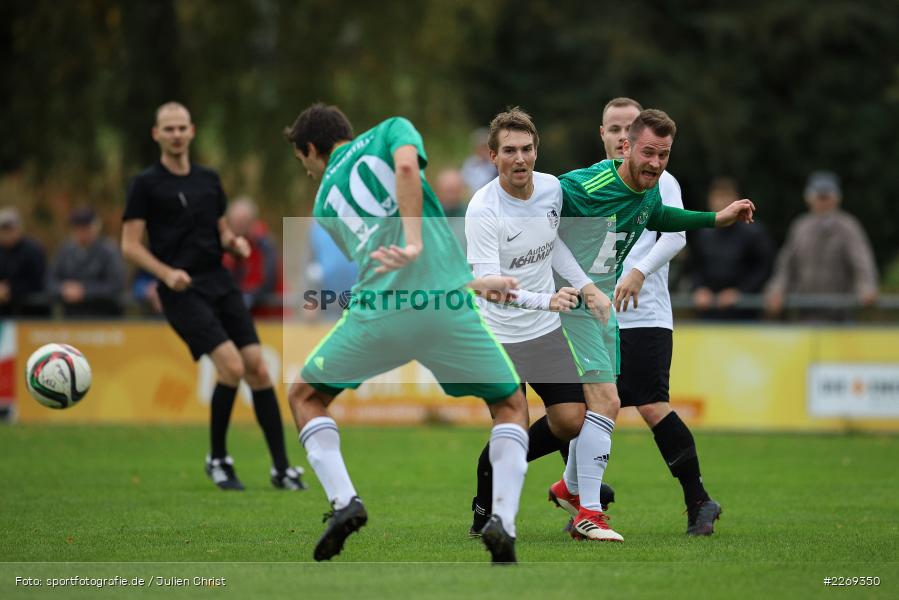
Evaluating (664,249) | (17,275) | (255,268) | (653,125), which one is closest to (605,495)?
(664,249)

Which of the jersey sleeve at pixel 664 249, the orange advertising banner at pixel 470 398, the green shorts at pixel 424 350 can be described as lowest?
the orange advertising banner at pixel 470 398

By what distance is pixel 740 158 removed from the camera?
88.1 feet

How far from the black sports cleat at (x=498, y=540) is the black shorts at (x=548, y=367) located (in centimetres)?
163

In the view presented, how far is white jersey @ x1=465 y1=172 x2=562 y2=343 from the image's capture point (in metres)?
8.16

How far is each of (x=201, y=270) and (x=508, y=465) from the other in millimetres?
5076

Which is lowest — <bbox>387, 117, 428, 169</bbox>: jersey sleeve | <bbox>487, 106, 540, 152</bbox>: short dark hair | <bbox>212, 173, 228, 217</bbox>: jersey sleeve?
<bbox>212, 173, 228, 217</bbox>: jersey sleeve

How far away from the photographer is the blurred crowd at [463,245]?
1697 centimetres

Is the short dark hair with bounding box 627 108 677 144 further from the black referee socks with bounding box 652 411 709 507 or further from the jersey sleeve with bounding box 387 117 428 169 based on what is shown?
the black referee socks with bounding box 652 411 709 507

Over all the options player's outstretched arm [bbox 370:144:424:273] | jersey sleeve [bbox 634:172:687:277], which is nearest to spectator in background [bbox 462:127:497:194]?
jersey sleeve [bbox 634:172:687:277]

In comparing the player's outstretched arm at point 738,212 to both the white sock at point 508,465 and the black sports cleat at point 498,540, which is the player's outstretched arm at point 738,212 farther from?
the black sports cleat at point 498,540

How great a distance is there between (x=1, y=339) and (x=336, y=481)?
38.4 feet

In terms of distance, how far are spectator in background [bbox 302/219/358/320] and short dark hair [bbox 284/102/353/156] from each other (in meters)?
9.06

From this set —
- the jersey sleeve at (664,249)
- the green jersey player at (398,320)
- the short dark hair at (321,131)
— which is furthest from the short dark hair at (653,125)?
the short dark hair at (321,131)

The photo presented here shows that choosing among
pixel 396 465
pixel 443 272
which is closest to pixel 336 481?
pixel 443 272
